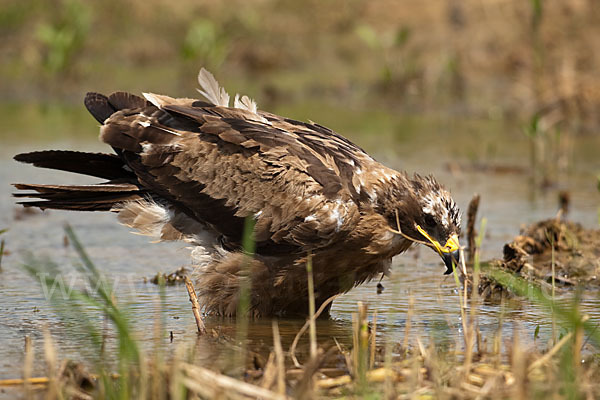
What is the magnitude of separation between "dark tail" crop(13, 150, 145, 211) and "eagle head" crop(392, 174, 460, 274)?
159 centimetres

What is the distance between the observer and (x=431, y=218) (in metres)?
5.52

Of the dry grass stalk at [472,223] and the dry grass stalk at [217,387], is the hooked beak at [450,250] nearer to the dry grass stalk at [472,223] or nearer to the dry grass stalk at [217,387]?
the dry grass stalk at [472,223]

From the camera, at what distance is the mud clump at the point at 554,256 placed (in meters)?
6.40

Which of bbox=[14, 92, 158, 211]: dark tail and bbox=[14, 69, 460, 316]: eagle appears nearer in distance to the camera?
bbox=[14, 69, 460, 316]: eagle

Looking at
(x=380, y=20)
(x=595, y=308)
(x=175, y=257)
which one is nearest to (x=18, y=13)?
(x=380, y=20)

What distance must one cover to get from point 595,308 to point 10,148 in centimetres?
672

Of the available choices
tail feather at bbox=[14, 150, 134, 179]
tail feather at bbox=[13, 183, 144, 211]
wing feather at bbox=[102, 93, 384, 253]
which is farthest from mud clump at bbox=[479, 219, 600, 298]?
tail feather at bbox=[14, 150, 134, 179]

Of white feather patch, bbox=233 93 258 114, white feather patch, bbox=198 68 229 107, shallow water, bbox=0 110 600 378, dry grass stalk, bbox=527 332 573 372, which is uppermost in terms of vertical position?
white feather patch, bbox=198 68 229 107

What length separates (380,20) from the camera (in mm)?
18953

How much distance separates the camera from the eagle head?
549 cm

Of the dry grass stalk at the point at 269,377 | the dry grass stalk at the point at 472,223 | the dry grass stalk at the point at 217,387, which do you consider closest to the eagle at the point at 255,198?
the dry grass stalk at the point at 472,223

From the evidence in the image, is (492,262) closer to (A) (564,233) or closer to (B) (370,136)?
(A) (564,233)

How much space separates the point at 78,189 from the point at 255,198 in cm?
109

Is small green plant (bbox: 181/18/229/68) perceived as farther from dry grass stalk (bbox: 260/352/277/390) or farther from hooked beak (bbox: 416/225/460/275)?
dry grass stalk (bbox: 260/352/277/390)
